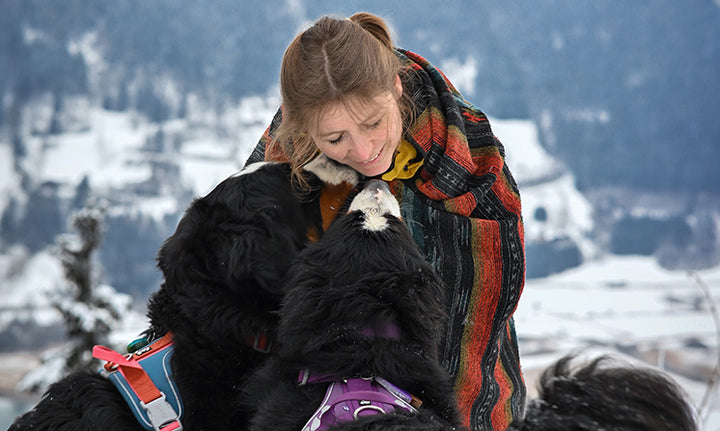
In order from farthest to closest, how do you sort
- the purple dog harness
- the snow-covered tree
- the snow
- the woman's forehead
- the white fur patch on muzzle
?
the snow, the snow-covered tree, the woman's forehead, the white fur patch on muzzle, the purple dog harness

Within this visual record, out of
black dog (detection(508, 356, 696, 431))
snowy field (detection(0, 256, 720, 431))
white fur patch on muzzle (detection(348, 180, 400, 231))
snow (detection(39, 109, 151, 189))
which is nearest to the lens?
white fur patch on muzzle (detection(348, 180, 400, 231))

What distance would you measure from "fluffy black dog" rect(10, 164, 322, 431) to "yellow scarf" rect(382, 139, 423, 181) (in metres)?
0.26

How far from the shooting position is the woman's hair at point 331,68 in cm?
139

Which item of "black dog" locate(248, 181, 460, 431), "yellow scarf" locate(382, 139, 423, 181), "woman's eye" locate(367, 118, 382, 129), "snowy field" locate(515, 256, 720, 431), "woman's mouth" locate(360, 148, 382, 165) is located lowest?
"snowy field" locate(515, 256, 720, 431)

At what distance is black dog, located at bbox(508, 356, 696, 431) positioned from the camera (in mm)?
1645

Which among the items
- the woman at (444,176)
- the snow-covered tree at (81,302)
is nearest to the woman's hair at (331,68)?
the woman at (444,176)

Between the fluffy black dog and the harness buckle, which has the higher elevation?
the fluffy black dog

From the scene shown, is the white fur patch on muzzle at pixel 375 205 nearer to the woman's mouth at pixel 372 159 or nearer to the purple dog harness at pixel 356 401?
the woman's mouth at pixel 372 159

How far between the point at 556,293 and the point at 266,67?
10578 mm

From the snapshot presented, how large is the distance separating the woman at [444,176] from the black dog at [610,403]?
0.14 meters

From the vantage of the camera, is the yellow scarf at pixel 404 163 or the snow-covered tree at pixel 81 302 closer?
the yellow scarf at pixel 404 163

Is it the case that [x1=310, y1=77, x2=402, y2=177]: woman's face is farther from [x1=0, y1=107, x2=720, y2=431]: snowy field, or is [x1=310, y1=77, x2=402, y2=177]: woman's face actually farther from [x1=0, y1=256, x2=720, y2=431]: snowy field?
[x1=0, y1=256, x2=720, y2=431]: snowy field

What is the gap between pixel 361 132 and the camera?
57.4 inches

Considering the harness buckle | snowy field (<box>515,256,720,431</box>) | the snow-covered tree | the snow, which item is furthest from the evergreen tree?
the snow
